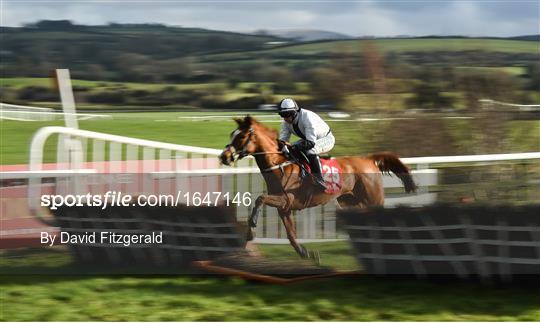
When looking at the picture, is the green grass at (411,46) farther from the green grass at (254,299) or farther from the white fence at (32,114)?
the green grass at (254,299)

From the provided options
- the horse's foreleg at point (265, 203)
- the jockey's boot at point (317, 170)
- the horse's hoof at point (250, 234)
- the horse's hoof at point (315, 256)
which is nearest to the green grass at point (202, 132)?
the jockey's boot at point (317, 170)

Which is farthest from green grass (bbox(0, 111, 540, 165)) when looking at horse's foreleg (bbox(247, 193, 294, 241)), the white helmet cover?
horse's foreleg (bbox(247, 193, 294, 241))

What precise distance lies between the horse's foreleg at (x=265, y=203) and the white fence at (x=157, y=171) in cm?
4

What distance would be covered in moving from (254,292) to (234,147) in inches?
33.6

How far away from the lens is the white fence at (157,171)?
4.99 metres

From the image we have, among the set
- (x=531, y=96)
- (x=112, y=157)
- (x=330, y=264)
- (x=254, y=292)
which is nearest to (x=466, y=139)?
(x=531, y=96)

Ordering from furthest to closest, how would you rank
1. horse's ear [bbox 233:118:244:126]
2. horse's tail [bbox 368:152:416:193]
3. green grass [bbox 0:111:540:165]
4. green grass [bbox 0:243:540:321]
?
horse's tail [bbox 368:152:416:193], horse's ear [bbox 233:118:244:126], green grass [bbox 0:111:540:165], green grass [bbox 0:243:540:321]

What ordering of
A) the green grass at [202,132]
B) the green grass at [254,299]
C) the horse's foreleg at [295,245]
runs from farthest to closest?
the horse's foreleg at [295,245], the green grass at [202,132], the green grass at [254,299]

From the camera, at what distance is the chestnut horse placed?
5375 mm

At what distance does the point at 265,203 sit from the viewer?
5.43 meters

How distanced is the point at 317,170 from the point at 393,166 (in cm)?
48

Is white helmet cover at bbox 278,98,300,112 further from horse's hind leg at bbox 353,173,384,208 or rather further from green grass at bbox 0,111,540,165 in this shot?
horse's hind leg at bbox 353,173,384,208

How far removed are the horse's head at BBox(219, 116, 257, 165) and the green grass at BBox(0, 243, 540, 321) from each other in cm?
56

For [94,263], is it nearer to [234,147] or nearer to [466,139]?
[234,147]
